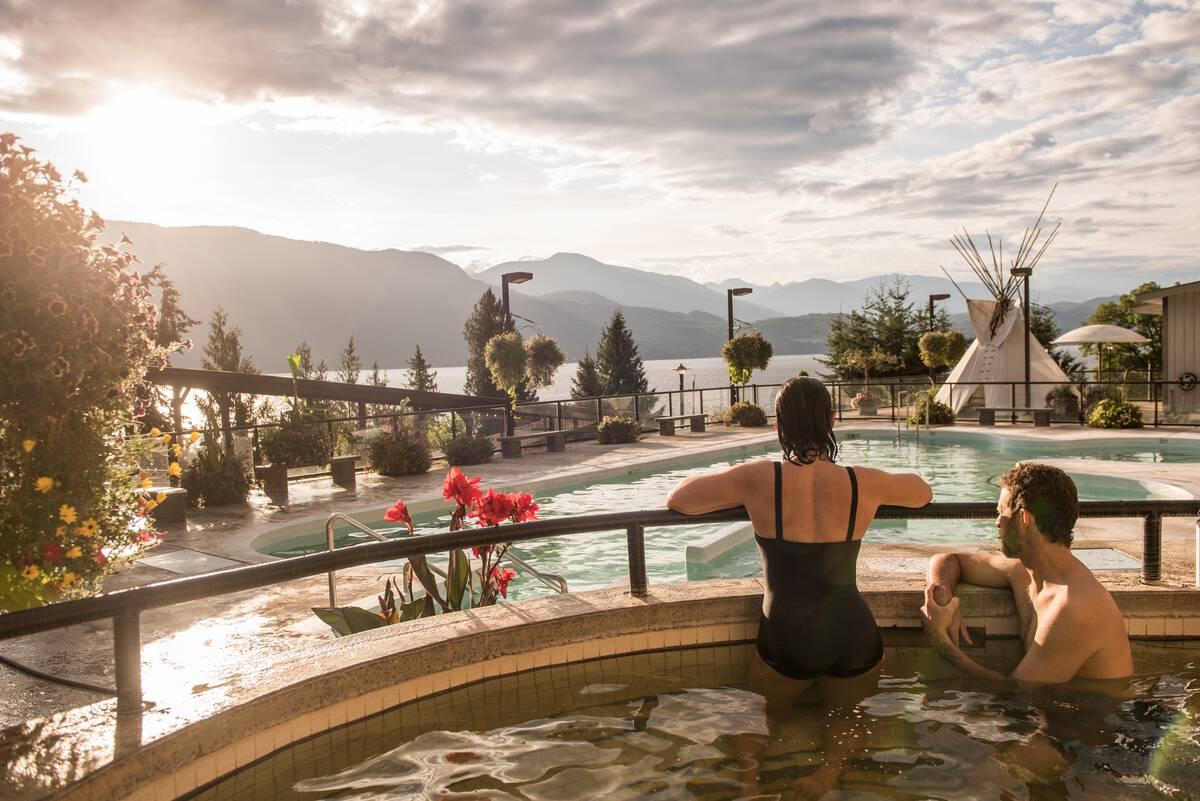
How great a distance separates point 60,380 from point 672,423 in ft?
52.4

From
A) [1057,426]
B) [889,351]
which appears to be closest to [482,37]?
[1057,426]

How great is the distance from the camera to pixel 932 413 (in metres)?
19.4

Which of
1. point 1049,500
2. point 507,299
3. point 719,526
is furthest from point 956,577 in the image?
point 507,299

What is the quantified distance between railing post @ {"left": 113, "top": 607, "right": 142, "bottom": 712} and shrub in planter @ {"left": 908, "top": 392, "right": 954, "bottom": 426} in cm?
1876

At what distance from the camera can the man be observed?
286 centimetres

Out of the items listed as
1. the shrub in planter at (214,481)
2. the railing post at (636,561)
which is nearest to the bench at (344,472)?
the shrub in planter at (214,481)

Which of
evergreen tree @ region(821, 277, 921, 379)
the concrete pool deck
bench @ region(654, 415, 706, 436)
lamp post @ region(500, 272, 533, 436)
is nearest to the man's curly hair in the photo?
the concrete pool deck

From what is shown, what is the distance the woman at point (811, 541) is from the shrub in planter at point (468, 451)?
1201 cm

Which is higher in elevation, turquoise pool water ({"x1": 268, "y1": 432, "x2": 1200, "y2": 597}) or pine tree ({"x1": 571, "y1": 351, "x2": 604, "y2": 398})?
pine tree ({"x1": 571, "y1": 351, "x2": 604, "y2": 398})

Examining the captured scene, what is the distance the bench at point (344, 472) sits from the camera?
40.0ft

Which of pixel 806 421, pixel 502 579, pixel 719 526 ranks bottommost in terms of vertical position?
pixel 719 526

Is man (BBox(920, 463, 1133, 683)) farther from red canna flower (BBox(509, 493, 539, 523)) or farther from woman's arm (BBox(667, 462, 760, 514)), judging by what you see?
red canna flower (BBox(509, 493, 539, 523))

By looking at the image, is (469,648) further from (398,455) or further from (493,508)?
(398,455)

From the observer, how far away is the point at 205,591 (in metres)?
2.45
